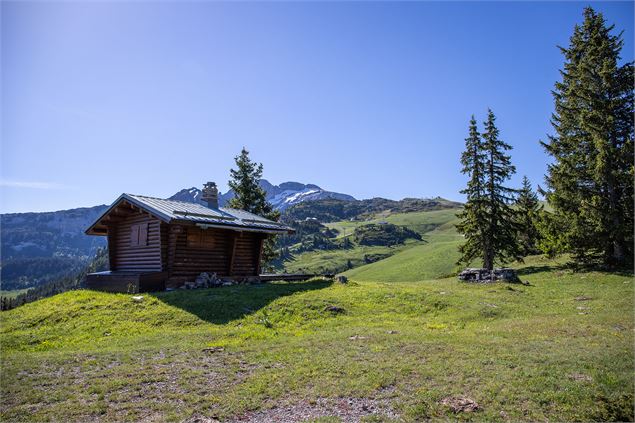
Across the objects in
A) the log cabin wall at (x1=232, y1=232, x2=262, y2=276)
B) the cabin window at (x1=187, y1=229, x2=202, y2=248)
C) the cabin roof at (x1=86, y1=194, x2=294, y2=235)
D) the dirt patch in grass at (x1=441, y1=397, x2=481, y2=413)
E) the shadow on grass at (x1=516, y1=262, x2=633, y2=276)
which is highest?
the cabin roof at (x1=86, y1=194, x2=294, y2=235)

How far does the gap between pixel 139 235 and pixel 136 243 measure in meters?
0.62

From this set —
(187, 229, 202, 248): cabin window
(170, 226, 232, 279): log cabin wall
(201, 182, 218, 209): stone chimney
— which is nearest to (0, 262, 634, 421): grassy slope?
(170, 226, 232, 279): log cabin wall

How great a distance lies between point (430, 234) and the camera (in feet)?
648

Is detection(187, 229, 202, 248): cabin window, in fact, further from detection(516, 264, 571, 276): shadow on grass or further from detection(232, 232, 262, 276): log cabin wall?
detection(516, 264, 571, 276): shadow on grass

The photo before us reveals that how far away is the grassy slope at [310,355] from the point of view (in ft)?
23.0

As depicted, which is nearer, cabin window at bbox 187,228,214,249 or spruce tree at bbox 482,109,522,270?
cabin window at bbox 187,228,214,249

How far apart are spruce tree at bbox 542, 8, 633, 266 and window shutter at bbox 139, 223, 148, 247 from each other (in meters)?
29.9

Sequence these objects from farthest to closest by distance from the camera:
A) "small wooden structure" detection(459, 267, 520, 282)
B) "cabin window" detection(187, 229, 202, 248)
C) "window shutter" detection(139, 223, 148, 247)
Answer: "small wooden structure" detection(459, 267, 520, 282)
"window shutter" detection(139, 223, 148, 247)
"cabin window" detection(187, 229, 202, 248)

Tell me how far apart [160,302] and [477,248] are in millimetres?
29294

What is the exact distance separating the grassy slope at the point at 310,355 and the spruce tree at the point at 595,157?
10197 mm

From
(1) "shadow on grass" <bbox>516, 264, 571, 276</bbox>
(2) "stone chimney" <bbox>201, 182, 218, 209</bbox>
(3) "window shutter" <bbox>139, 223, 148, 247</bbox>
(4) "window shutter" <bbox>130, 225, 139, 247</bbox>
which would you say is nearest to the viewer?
(3) "window shutter" <bbox>139, 223, 148, 247</bbox>

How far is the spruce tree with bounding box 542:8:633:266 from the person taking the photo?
26.5 meters

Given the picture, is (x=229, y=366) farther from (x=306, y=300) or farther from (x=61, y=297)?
(x=61, y=297)

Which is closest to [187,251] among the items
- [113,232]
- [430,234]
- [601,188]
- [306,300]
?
[113,232]
